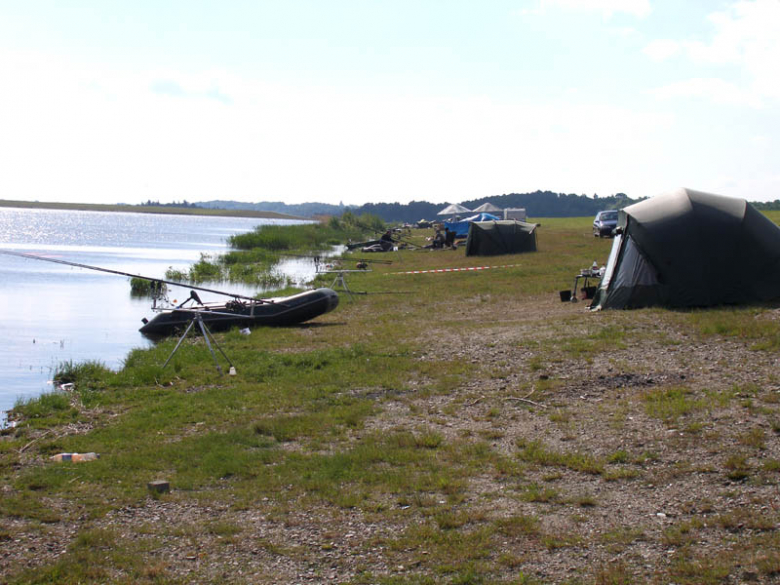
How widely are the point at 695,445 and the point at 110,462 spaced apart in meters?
5.68

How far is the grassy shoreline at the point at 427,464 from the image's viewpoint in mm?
5301

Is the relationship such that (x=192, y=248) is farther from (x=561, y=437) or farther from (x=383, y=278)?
(x=561, y=437)

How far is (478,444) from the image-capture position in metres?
7.88

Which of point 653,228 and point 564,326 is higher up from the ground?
point 653,228

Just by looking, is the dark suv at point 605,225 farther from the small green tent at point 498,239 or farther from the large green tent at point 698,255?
the large green tent at point 698,255

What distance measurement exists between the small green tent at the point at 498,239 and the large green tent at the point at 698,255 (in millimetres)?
21982

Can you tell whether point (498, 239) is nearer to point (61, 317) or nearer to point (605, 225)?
point (605, 225)

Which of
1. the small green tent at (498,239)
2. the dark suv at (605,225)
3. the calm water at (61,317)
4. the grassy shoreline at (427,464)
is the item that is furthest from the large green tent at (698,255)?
the dark suv at (605,225)

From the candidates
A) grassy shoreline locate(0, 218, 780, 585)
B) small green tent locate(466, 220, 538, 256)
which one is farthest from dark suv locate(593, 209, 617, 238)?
grassy shoreline locate(0, 218, 780, 585)

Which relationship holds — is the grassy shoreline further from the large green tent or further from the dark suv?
the dark suv

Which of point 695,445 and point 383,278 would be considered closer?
point 695,445

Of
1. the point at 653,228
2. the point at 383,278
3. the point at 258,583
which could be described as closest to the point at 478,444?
the point at 258,583

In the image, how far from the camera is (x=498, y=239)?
37.8 metres

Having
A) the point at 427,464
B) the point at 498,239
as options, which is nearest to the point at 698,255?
the point at 427,464
